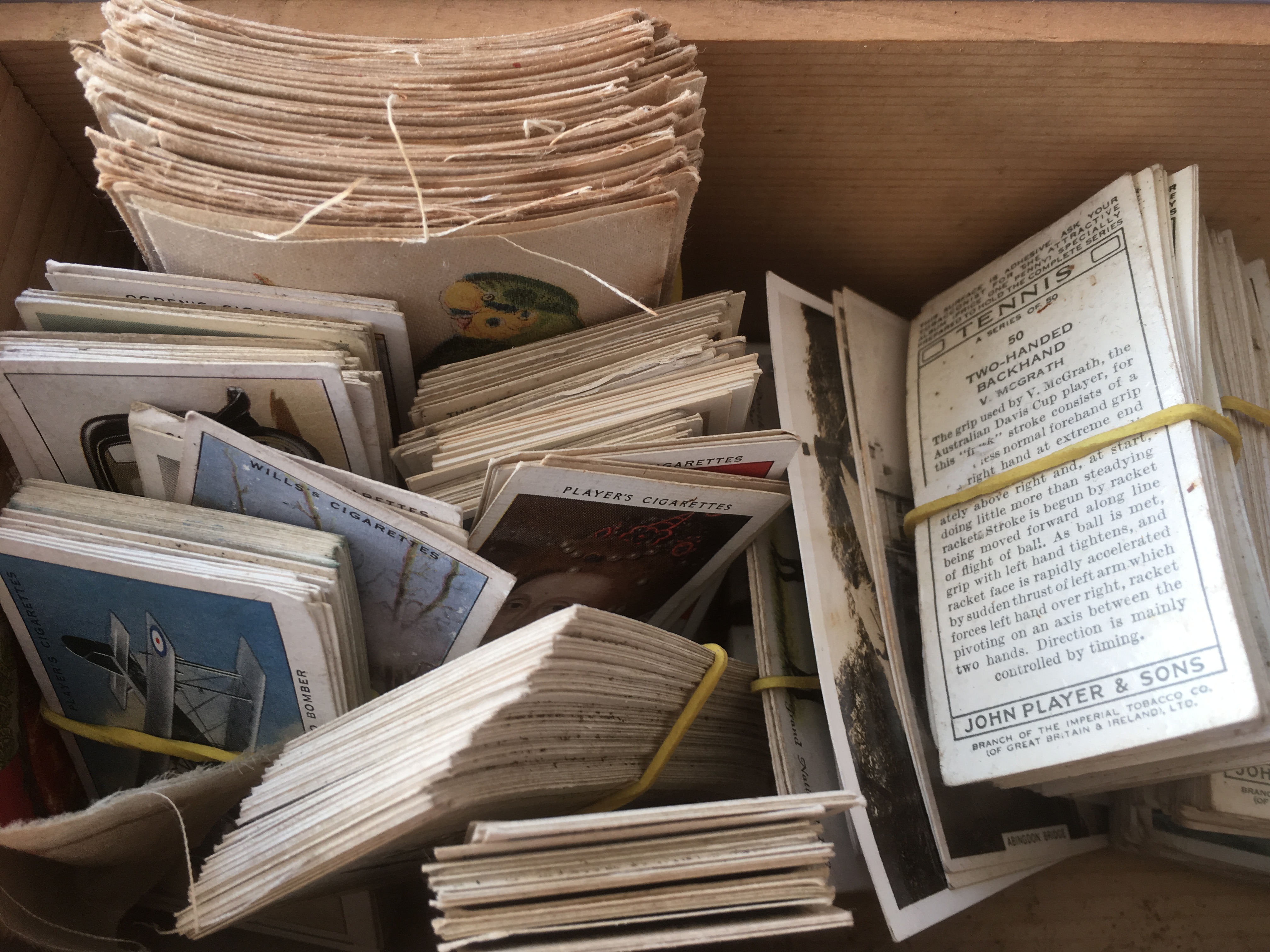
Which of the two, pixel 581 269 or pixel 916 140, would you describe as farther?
pixel 916 140

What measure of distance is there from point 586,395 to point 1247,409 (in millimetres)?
608

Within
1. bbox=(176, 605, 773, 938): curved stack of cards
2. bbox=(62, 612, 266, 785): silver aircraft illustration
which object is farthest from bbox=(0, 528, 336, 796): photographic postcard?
bbox=(176, 605, 773, 938): curved stack of cards

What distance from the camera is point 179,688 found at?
2.69ft

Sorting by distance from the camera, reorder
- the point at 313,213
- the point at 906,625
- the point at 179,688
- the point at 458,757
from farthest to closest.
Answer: the point at 906,625, the point at 179,688, the point at 313,213, the point at 458,757

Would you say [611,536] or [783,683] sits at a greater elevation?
[611,536]

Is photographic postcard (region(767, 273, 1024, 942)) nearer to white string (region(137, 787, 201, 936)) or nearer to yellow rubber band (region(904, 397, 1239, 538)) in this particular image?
yellow rubber band (region(904, 397, 1239, 538))

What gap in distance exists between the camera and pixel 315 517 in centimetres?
77

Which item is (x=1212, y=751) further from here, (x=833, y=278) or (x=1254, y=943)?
(x=833, y=278)

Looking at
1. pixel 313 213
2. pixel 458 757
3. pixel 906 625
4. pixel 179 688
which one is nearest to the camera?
pixel 458 757

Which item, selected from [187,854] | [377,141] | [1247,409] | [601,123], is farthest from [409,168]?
[1247,409]

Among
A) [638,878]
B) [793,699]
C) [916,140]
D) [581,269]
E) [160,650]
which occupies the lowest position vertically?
[638,878]

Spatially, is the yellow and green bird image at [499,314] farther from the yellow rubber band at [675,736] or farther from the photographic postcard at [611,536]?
the yellow rubber band at [675,736]

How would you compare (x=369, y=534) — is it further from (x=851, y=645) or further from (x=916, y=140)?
(x=916, y=140)

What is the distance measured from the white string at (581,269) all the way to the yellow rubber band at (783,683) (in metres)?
0.36
